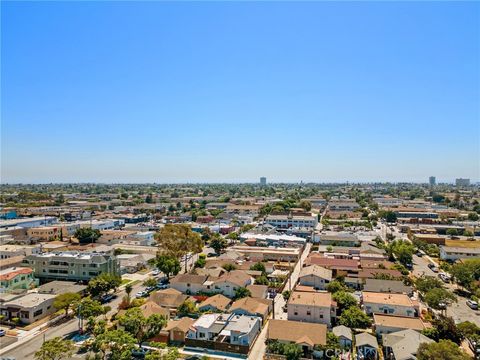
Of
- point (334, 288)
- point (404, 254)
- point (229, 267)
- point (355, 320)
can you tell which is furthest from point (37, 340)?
point (404, 254)

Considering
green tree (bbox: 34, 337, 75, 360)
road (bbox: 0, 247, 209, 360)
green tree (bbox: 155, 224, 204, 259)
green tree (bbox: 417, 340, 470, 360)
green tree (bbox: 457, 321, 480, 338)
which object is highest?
green tree (bbox: 155, 224, 204, 259)

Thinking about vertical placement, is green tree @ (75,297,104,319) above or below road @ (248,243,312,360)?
above

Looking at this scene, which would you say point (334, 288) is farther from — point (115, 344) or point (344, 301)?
point (115, 344)

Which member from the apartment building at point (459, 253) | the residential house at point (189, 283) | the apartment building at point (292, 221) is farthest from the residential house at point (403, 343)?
the apartment building at point (292, 221)

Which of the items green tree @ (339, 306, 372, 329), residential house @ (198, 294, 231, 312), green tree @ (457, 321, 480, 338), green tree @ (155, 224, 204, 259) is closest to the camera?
green tree @ (457, 321, 480, 338)

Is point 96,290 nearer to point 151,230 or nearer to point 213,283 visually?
point 213,283

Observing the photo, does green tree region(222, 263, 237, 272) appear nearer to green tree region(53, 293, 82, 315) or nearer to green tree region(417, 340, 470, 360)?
green tree region(53, 293, 82, 315)

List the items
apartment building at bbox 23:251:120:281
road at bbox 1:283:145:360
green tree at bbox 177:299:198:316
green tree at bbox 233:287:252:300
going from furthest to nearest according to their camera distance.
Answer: apartment building at bbox 23:251:120:281 < green tree at bbox 233:287:252:300 < green tree at bbox 177:299:198:316 < road at bbox 1:283:145:360

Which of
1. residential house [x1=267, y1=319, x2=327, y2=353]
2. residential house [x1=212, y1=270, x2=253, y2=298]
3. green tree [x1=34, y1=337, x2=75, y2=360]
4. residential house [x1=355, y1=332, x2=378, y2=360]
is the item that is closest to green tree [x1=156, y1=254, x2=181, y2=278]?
residential house [x1=212, y1=270, x2=253, y2=298]
